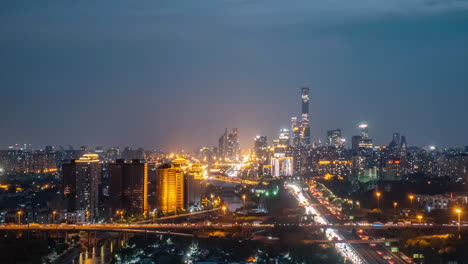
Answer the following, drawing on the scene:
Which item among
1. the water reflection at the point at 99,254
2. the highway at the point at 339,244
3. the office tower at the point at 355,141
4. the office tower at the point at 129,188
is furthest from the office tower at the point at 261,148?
the water reflection at the point at 99,254

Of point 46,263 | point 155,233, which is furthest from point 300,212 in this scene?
point 46,263

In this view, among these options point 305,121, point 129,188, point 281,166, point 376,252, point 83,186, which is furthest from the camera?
point 305,121

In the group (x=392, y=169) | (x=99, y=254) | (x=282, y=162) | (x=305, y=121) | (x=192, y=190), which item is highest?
(x=305, y=121)

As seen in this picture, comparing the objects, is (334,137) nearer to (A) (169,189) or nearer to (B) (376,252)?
(A) (169,189)

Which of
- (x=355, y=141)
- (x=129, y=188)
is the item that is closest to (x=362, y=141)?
(x=355, y=141)

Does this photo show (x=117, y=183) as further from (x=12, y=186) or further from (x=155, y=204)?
(x=12, y=186)

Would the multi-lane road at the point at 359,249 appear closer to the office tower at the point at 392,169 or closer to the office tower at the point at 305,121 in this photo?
the office tower at the point at 392,169

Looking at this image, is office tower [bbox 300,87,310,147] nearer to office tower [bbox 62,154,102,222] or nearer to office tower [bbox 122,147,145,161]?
office tower [bbox 122,147,145,161]

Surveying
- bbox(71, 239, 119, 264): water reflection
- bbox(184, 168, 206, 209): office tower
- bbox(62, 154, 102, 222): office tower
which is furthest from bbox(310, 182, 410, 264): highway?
bbox(184, 168, 206, 209): office tower
